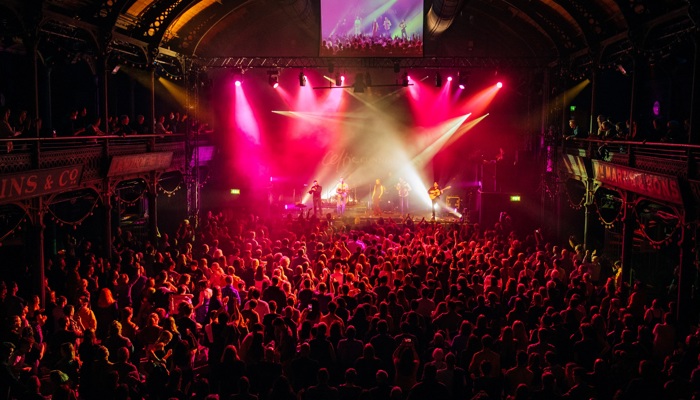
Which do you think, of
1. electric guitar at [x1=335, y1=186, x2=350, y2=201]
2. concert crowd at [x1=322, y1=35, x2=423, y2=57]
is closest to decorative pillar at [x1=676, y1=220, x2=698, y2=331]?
concert crowd at [x1=322, y1=35, x2=423, y2=57]

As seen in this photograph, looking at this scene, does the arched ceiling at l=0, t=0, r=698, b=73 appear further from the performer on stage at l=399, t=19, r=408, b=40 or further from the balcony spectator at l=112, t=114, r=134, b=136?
the balcony spectator at l=112, t=114, r=134, b=136

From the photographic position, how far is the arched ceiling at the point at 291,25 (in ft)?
53.2

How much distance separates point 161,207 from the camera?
2809 centimetres

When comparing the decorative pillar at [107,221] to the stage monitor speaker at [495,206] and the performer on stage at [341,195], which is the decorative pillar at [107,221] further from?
the stage monitor speaker at [495,206]

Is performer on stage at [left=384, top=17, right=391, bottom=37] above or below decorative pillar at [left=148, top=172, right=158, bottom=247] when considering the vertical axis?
above

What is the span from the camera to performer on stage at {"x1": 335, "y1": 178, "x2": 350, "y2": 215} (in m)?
29.9

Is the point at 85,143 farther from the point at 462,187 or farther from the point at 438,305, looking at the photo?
the point at 462,187

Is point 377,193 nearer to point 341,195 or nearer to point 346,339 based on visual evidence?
point 341,195

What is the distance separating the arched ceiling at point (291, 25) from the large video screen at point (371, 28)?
1.14 m

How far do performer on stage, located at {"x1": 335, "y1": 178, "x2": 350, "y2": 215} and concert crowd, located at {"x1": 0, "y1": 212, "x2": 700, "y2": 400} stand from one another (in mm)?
15215

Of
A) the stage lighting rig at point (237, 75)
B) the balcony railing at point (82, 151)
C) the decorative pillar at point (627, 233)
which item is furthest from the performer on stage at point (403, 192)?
the decorative pillar at point (627, 233)

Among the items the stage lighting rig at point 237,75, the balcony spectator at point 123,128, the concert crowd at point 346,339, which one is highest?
the stage lighting rig at point 237,75

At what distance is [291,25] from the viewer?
30.8 m

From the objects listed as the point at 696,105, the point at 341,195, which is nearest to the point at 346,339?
the point at 696,105
